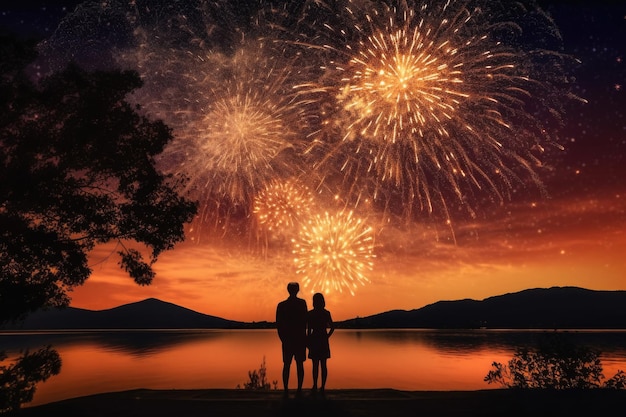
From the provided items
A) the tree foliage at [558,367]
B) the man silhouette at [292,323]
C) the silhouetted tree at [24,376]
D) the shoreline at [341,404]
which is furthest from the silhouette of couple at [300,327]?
the tree foliage at [558,367]

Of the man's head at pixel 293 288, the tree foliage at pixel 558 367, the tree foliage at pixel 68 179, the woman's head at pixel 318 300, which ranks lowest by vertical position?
the tree foliage at pixel 558 367

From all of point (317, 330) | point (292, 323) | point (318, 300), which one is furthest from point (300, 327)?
point (318, 300)

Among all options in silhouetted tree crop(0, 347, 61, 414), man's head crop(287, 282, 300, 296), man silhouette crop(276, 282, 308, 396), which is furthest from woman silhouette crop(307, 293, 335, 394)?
silhouetted tree crop(0, 347, 61, 414)

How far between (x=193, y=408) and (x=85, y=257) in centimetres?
667

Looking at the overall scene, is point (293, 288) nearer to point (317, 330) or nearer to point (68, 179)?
point (317, 330)

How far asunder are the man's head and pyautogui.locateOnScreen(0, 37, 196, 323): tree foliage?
4676mm

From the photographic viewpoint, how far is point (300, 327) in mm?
14461

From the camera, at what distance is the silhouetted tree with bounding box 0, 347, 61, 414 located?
49.7 ft

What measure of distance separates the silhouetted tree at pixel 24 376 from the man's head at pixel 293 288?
7851 millimetres

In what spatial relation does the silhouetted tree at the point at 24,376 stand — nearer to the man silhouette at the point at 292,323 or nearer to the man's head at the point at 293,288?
the man silhouette at the point at 292,323

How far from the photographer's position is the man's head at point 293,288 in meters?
14.3

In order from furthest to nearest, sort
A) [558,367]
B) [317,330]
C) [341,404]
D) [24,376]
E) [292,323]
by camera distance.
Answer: [558,367] → [24,376] → [317,330] → [292,323] → [341,404]

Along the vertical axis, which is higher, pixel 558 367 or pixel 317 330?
pixel 317 330

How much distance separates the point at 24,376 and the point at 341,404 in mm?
9569
